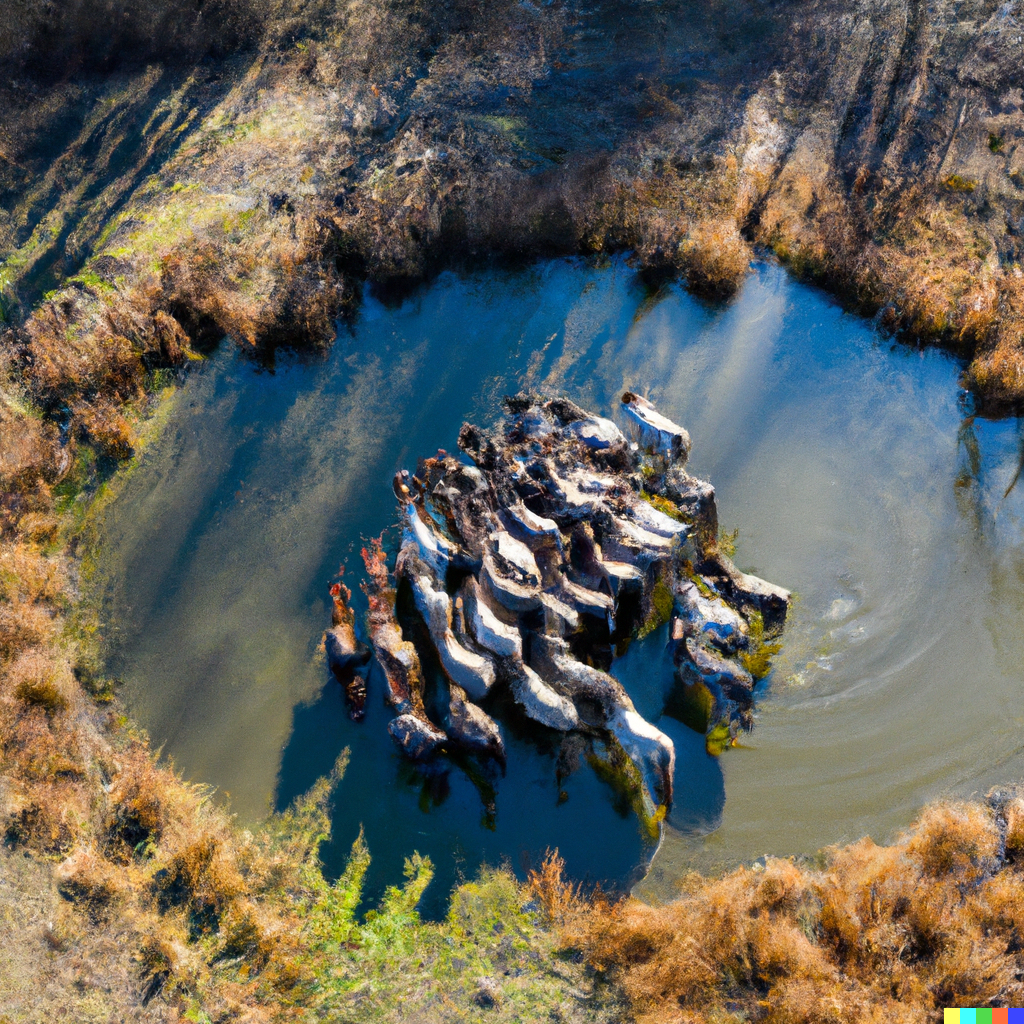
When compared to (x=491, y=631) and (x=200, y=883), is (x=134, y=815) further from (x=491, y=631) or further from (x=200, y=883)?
(x=491, y=631)

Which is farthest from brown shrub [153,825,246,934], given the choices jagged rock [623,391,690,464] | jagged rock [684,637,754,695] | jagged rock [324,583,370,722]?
jagged rock [623,391,690,464]

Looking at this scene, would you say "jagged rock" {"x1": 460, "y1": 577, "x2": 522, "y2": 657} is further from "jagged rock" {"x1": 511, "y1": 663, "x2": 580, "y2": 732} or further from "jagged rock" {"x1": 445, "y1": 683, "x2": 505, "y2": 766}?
"jagged rock" {"x1": 445, "y1": 683, "x2": 505, "y2": 766}

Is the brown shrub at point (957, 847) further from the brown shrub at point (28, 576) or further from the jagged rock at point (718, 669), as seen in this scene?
the brown shrub at point (28, 576)

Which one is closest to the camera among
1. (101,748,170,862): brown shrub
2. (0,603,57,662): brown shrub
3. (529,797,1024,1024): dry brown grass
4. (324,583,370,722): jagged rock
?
(529,797,1024,1024): dry brown grass

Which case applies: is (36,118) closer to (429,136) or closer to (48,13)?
(48,13)

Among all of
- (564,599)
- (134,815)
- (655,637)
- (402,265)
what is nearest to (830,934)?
(655,637)
